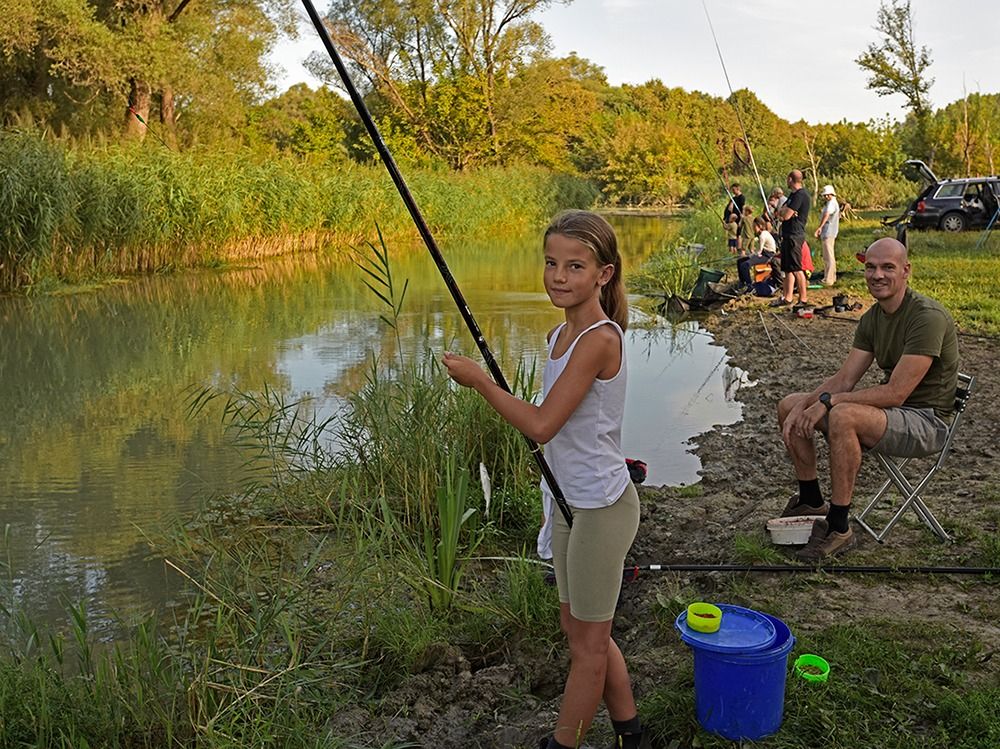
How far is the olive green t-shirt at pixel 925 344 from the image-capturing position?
3.82 m

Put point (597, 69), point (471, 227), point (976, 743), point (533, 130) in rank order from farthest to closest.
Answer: point (597, 69)
point (533, 130)
point (471, 227)
point (976, 743)

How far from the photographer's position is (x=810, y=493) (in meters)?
4.07

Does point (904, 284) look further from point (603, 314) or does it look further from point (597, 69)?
point (597, 69)

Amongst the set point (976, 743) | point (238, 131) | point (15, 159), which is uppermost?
point (238, 131)

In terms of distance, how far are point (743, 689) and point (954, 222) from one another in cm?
1958

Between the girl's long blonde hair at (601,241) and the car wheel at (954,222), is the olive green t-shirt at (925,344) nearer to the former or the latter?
the girl's long blonde hair at (601,241)

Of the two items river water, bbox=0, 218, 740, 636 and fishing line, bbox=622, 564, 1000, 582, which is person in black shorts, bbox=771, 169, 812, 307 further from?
fishing line, bbox=622, 564, 1000, 582

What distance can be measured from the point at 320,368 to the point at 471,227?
19774mm

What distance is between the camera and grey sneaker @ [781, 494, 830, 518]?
407 cm

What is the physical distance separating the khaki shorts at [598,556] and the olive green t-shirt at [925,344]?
208cm

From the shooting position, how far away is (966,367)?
742 centimetres

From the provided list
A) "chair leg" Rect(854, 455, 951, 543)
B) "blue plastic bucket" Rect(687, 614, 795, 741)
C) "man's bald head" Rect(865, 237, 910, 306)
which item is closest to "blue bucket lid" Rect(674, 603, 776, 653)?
"blue plastic bucket" Rect(687, 614, 795, 741)

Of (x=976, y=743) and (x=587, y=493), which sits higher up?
(x=587, y=493)

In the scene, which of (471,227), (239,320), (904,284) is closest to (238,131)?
(471,227)
